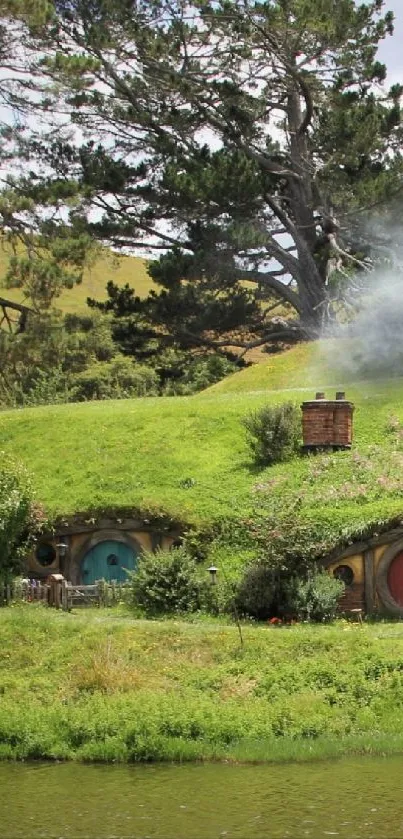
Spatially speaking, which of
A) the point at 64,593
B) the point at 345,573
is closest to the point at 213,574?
the point at 345,573

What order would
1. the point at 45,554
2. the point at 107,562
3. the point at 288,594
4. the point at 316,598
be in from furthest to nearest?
1. the point at 45,554
2. the point at 107,562
3. the point at 288,594
4. the point at 316,598

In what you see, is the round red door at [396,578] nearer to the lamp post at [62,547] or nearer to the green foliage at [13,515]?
the lamp post at [62,547]

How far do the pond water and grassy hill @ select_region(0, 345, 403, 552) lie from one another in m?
10.0

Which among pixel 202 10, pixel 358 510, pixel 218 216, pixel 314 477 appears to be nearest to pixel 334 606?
pixel 358 510

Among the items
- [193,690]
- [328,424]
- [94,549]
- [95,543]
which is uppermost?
[328,424]

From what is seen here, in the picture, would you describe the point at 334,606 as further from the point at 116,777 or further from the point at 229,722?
the point at 116,777

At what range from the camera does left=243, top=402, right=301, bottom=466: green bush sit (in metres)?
33.8

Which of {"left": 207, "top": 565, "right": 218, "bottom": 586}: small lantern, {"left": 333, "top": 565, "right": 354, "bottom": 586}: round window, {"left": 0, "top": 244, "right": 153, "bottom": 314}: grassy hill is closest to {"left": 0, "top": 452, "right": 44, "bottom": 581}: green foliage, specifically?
{"left": 207, "top": 565, "right": 218, "bottom": 586}: small lantern

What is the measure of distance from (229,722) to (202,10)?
137 feet

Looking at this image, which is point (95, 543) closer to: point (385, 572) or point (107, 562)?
point (107, 562)

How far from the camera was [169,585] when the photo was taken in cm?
2859

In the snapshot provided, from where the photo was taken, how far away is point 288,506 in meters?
30.1

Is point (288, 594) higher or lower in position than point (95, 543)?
lower

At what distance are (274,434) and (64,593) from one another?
7704 mm
